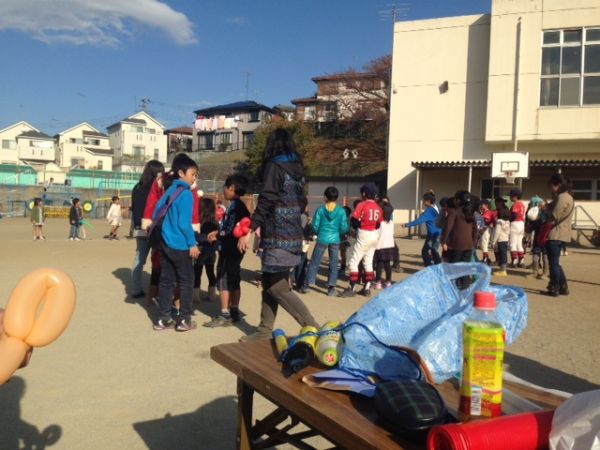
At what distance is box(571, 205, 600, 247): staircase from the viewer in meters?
20.0

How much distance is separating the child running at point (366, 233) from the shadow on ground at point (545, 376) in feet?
11.4

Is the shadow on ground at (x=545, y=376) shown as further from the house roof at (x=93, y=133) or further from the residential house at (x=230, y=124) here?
the house roof at (x=93, y=133)

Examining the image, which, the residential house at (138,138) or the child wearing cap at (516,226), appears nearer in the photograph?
the child wearing cap at (516,226)

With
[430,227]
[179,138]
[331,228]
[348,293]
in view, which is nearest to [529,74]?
[430,227]

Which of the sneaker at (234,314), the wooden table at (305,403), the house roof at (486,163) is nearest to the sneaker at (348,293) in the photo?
the sneaker at (234,314)

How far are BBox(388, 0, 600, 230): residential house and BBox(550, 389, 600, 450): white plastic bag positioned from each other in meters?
21.2

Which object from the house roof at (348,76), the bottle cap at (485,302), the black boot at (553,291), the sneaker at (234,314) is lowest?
the black boot at (553,291)

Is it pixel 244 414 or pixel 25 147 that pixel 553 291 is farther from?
pixel 25 147

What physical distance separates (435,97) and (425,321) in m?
23.1

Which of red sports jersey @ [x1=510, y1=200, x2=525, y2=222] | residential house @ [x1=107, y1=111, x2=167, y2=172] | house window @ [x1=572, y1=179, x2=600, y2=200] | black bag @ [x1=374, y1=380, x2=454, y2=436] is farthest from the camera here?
residential house @ [x1=107, y1=111, x2=167, y2=172]

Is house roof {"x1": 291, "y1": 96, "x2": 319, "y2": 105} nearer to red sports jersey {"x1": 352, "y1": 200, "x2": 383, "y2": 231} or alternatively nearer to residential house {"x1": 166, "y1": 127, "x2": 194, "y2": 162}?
residential house {"x1": 166, "y1": 127, "x2": 194, "y2": 162}

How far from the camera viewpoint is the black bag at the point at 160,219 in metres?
5.56

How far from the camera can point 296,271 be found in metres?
9.02

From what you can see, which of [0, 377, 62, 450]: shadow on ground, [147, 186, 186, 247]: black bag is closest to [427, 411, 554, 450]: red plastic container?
[0, 377, 62, 450]: shadow on ground
